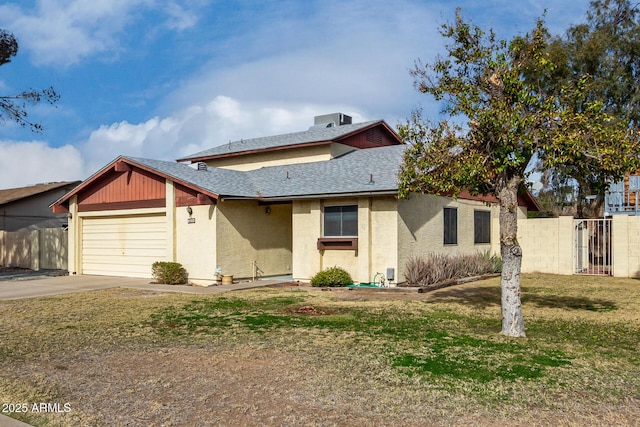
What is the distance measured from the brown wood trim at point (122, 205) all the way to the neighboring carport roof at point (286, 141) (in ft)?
18.7

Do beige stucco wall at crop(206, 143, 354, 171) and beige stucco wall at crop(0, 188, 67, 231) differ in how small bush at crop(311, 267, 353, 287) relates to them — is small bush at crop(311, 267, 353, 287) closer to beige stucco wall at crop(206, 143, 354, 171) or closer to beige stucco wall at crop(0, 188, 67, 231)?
beige stucco wall at crop(206, 143, 354, 171)

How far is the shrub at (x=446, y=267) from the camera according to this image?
16.5 meters

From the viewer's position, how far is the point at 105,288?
17.3 m

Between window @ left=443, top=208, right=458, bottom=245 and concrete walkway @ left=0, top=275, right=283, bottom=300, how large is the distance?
621 cm

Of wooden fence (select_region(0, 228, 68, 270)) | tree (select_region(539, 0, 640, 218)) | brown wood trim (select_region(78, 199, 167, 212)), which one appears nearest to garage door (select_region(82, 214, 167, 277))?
brown wood trim (select_region(78, 199, 167, 212))

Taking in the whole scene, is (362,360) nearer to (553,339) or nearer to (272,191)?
(553,339)

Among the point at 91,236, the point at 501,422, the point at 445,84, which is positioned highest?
the point at 445,84

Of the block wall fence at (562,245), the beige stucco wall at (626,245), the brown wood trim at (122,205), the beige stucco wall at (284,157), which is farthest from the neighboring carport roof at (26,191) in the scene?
the beige stucco wall at (626,245)

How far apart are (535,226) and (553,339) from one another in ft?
46.3

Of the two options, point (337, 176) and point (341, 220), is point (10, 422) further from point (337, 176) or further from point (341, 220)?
point (337, 176)

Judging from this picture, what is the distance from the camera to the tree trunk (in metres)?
9.19

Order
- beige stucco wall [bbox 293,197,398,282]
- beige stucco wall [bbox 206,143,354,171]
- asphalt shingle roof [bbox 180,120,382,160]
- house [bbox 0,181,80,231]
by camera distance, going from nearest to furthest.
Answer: beige stucco wall [bbox 293,197,398,282] < beige stucco wall [bbox 206,143,354,171] < asphalt shingle roof [bbox 180,120,382,160] < house [bbox 0,181,80,231]

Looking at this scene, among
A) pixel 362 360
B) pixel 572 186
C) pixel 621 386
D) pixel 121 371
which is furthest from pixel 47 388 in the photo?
pixel 572 186

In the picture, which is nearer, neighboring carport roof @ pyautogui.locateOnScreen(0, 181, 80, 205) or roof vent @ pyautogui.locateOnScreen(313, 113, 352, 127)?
roof vent @ pyautogui.locateOnScreen(313, 113, 352, 127)
